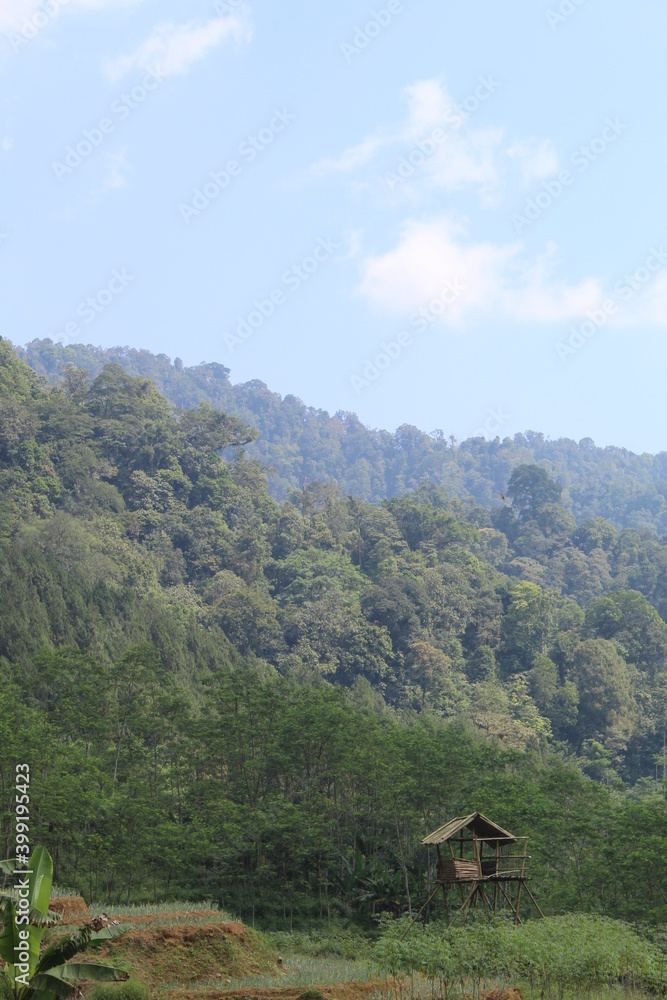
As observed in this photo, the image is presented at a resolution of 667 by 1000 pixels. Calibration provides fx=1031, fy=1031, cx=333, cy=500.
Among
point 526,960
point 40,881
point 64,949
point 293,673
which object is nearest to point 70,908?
point 40,881

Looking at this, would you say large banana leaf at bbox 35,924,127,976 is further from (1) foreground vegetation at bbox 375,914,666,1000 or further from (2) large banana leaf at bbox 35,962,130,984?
(1) foreground vegetation at bbox 375,914,666,1000

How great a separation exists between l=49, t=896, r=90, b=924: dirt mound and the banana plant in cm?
492

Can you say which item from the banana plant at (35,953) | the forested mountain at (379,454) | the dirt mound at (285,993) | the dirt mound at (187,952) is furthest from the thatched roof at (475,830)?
the forested mountain at (379,454)

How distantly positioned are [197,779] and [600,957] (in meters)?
21.8

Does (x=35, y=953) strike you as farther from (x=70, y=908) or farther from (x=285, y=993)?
(x=70, y=908)

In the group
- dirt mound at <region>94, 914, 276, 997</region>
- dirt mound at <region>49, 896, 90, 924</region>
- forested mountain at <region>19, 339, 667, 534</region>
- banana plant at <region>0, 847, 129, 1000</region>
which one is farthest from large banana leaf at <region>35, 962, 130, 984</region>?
forested mountain at <region>19, 339, 667, 534</region>

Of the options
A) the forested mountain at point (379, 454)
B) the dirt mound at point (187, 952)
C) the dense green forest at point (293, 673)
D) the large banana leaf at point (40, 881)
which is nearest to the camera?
the large banana leaf at point (40, 881)

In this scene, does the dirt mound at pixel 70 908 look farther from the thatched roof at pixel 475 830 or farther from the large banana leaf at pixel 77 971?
the thatched roof at pixel 475 830

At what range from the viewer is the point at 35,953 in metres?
12.4

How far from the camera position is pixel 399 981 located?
1627 cm

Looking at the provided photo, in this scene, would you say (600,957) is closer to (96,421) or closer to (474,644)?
(474,644)

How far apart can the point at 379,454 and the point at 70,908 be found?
15110 cm

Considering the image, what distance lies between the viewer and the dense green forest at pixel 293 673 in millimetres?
30141

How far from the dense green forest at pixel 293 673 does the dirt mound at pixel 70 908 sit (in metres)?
8.58
